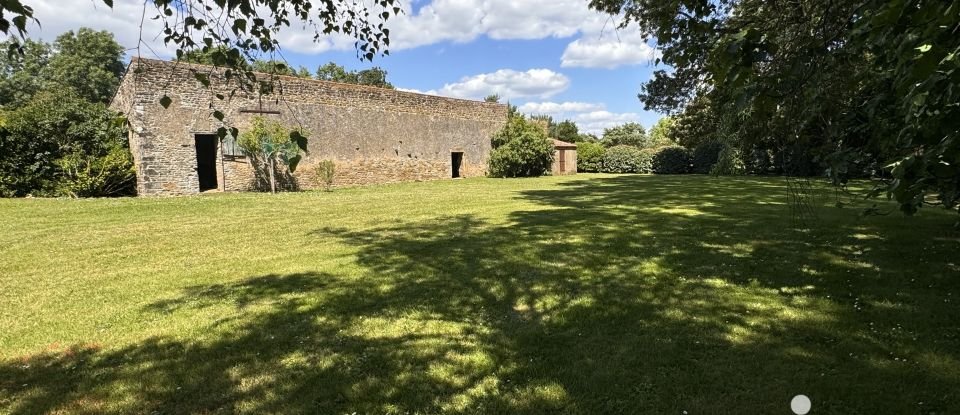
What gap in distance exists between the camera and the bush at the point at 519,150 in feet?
93.5

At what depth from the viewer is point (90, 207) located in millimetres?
12875

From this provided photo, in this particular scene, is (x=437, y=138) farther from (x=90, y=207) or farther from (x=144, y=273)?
(x=144, y=273)

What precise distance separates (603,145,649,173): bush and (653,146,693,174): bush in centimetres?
105

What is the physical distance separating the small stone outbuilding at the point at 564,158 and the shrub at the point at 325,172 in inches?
615

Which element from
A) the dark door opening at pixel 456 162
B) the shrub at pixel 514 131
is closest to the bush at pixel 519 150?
the shrub at pixel 514 131

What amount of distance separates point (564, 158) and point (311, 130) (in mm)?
17865

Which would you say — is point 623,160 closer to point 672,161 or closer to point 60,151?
point 672,161

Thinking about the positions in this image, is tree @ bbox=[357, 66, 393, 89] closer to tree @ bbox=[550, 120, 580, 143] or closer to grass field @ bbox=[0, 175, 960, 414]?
tree @ bbox=[550, 120, 580, 143]

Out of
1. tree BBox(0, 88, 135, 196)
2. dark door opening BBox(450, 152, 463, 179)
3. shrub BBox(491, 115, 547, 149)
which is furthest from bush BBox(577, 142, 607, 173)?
tree BBox(0, 88, 135, 196)

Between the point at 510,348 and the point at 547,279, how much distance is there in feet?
6.58

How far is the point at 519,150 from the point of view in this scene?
2842 centimetres

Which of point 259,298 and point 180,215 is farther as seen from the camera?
point 180,215

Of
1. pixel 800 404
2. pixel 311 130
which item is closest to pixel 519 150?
pixel 311 130

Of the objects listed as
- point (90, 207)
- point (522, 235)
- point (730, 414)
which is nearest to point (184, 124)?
point (90, 207)
